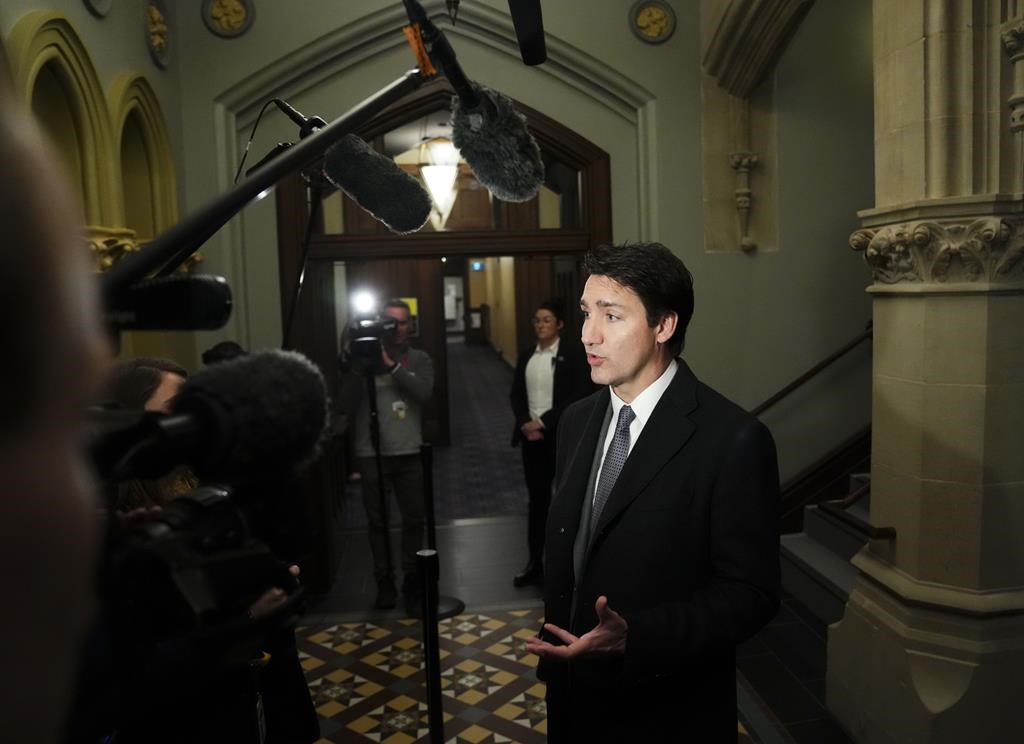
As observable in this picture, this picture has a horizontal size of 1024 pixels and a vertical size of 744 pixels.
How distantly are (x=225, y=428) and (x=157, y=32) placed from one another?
4.39 m

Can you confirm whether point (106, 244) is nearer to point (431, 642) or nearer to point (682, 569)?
point (431, 642)

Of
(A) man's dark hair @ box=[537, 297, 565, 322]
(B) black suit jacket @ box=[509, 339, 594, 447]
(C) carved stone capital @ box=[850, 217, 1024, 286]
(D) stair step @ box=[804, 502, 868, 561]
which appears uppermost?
(C) carved stone capital @ box=[850, 217, 1024, 286]

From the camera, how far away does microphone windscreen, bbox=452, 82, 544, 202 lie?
125 cm

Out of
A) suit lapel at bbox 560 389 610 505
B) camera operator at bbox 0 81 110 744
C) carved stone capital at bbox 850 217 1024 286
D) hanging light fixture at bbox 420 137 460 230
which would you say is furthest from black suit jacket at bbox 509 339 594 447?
camera operator at bbox 0 81 110 744

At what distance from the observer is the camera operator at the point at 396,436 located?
170 inches

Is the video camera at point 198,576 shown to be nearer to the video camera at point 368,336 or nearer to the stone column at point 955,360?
the stone column at point 955,360

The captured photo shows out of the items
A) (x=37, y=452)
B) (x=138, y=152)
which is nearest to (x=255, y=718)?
(x=37, y=452)

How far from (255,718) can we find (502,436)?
815 centimetres

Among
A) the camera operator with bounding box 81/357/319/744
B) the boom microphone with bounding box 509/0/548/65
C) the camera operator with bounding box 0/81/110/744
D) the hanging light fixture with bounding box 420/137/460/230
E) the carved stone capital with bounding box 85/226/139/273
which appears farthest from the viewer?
the hanging light fixture with bounding box 420/137/460/230

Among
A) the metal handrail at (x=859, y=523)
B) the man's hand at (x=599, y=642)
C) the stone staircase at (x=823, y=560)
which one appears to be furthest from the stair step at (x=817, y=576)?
the man's hand at (x=599, y=642)

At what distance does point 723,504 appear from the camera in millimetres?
1577

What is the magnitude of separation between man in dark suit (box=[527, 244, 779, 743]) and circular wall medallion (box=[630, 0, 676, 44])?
3.59m

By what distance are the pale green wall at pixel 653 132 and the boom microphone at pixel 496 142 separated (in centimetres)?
374

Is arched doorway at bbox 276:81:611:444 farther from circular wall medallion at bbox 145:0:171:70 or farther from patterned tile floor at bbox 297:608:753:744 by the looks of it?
patterned tile floor at bbox 297:608:753:744
